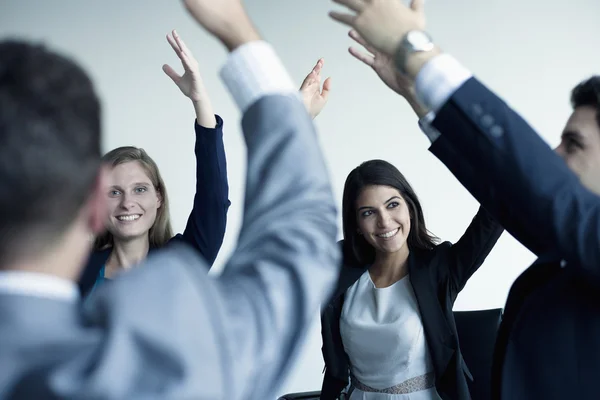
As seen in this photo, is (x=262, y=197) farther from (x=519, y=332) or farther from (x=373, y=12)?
(x=519, y=332)

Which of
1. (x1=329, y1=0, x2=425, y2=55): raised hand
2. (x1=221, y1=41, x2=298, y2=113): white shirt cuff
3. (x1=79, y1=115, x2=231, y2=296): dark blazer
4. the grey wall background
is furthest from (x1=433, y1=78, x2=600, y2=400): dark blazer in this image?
the grey wall background

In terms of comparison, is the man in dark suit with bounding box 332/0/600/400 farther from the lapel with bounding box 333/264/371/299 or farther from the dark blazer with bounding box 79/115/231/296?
the lapel with bounding box 333/264/371/299

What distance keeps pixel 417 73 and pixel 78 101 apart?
502mm

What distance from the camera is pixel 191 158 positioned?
388 centimetres

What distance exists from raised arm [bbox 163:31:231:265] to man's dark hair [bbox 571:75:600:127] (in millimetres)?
901

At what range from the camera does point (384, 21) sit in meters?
0.84

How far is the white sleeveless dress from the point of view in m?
2.22

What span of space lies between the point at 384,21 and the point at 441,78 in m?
0.12

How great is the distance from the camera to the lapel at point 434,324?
2.17m

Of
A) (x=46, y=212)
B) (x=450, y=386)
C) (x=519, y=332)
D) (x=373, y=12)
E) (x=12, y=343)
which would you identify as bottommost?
(x=450, y=386)

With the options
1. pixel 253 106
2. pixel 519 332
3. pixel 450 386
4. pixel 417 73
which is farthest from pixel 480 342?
pixel 253 106

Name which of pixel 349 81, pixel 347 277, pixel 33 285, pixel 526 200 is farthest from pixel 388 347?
pixel 349 81

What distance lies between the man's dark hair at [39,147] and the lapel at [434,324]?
6.23 feet

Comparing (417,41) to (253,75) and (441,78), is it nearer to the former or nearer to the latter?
(441,78)
